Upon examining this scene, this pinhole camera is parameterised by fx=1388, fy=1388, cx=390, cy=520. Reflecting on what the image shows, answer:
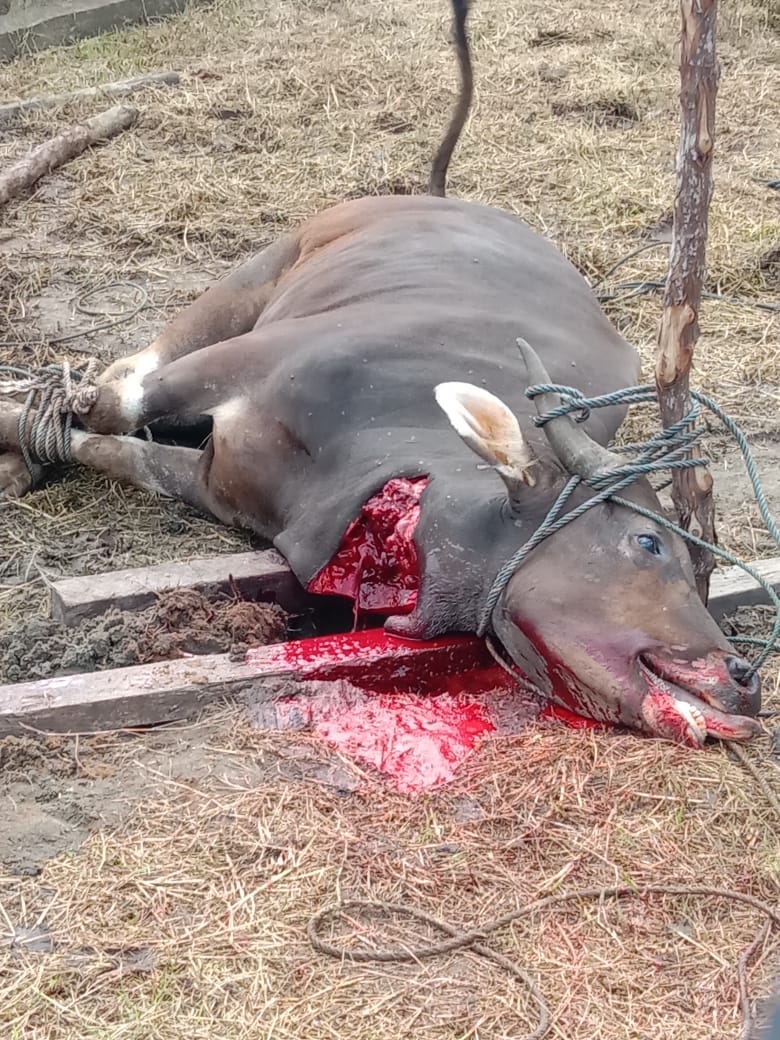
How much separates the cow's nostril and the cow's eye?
0.32 metres

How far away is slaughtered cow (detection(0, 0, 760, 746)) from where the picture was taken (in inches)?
127

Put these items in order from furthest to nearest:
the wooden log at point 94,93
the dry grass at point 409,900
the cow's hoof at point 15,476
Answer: the wooden log at point 94,93
the cow's hoof at point 15,476
the dry grass at point 409,900

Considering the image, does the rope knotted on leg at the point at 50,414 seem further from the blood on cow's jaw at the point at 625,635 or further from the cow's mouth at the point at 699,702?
the cow's mouth at the point at 699,702

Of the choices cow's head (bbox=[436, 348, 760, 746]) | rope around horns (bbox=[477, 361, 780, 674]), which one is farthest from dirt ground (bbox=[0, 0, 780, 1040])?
rope around horns (bbox=[477, 361, 780, 674])

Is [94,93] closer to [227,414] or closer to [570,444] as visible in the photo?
[227,414]

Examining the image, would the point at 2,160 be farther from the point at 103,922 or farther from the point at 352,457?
the point at 103,922

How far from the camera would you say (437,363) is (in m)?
4.20

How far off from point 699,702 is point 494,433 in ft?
2.76

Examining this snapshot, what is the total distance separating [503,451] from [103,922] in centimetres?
148

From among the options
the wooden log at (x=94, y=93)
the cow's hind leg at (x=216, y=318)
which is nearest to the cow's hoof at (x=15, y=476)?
the cow's hind leg at (x=216, y=318)

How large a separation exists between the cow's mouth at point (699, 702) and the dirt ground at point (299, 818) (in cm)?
6

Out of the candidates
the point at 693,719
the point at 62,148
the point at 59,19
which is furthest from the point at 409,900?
the point at 59,19

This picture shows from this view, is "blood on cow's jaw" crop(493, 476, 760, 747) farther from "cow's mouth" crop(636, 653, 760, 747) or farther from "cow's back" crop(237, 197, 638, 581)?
"cow's back" crop(237, 197, 638, 581)

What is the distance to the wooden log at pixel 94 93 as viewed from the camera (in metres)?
8.39
